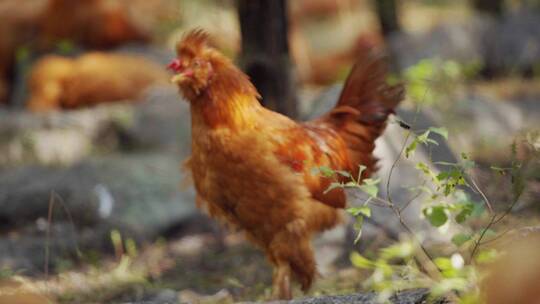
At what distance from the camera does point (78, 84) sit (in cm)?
978

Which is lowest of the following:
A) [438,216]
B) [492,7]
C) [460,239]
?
[492,7]

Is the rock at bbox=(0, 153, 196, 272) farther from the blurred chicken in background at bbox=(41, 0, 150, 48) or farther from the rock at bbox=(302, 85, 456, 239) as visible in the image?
the blurred chicken in background at bbox=(41, 0, 150, 48)

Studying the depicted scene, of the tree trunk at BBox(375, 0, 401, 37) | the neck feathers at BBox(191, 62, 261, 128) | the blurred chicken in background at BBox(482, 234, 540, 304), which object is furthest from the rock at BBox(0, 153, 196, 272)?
the tree trunk at BBox(375, 0, 401, 37)

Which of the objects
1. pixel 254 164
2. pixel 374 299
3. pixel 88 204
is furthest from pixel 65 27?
pixel 374 299

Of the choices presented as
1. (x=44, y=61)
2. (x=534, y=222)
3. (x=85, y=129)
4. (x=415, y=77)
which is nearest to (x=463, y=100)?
(x=415, y=77)

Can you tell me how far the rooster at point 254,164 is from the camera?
4.75 metres

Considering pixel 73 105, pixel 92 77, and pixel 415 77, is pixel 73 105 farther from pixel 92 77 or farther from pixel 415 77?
pixel 415 77

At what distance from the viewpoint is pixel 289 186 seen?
4.82 metres

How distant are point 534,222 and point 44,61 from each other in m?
6.22

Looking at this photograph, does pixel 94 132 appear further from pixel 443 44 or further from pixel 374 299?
pixel 374 299

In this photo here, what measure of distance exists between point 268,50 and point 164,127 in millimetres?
2422

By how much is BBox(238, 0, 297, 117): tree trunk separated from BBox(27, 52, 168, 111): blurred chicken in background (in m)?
3.56

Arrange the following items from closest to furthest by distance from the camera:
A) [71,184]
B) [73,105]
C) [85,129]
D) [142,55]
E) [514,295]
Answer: [514,295], [71,184], [85,129], [73,105], [142,55]

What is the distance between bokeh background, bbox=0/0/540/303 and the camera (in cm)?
615
